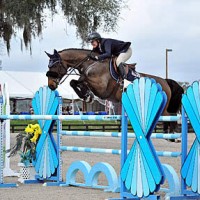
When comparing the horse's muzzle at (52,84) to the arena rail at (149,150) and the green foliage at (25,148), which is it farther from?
the arena rail at (149,150)

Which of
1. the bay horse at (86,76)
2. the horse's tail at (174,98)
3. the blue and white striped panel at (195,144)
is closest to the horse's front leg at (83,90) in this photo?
the bay horse at (86,76)

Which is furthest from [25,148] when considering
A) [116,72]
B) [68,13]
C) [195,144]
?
[68,13]

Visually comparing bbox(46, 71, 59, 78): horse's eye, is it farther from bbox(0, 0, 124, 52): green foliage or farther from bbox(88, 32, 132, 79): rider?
bbox(0, 0, 124, 52): green foliage

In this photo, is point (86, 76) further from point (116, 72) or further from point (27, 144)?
point (27, 144)

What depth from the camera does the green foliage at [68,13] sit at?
54.5 ft

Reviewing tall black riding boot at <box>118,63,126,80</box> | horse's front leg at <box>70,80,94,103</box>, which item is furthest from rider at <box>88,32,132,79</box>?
horse's front leg at <box>70,80,94,103</box>

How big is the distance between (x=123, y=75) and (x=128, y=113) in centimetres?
294

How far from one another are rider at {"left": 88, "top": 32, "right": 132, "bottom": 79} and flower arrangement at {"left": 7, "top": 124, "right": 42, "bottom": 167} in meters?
1.56

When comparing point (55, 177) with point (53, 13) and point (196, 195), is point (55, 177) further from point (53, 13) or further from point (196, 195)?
point (53, 13)

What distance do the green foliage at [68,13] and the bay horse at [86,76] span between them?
7.36 m

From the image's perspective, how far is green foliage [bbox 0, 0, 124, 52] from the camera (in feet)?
54.5

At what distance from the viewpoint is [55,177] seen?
8562mm

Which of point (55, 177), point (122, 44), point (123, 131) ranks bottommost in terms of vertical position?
point (55, 177)

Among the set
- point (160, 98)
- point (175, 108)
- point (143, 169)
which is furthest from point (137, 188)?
point (175, 108)
